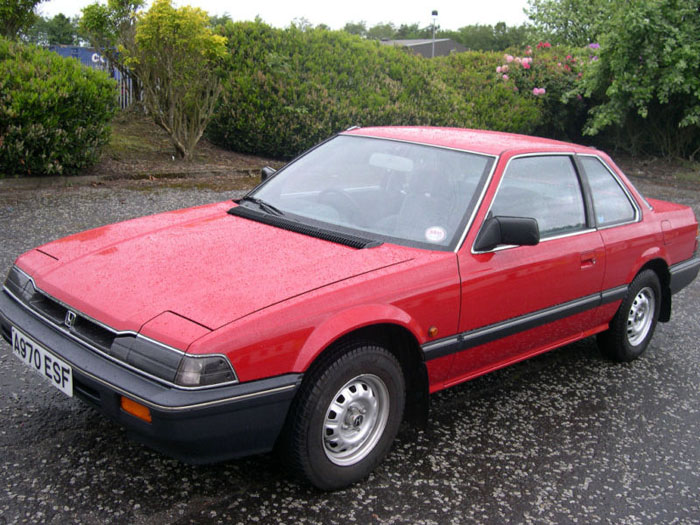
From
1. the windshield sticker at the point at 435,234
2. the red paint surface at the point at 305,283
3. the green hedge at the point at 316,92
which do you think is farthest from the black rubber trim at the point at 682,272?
the green hedge at the point at 316,92

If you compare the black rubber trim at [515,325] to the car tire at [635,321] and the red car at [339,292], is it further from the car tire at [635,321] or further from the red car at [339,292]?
the car tire at [635,321]

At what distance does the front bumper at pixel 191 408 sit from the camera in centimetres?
244

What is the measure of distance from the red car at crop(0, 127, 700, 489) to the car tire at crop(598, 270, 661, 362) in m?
0.02

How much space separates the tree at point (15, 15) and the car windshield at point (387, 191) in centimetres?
965

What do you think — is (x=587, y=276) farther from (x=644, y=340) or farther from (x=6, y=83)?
Result: (x=6, y=83)

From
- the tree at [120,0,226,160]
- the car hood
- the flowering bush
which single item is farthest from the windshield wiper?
the flowering bush

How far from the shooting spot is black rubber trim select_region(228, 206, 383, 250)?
3.29 meters

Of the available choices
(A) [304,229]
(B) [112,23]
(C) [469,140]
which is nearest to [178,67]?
(B) [112,23]

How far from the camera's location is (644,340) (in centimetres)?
484

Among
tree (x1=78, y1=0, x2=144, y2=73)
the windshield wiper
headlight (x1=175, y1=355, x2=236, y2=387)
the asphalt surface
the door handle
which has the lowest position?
the asphalt surface

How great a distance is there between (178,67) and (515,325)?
8661 mm

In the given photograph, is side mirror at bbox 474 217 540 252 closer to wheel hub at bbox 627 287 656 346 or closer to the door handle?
the door handle

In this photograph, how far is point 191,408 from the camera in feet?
7.97

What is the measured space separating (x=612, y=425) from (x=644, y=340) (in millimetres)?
1240
